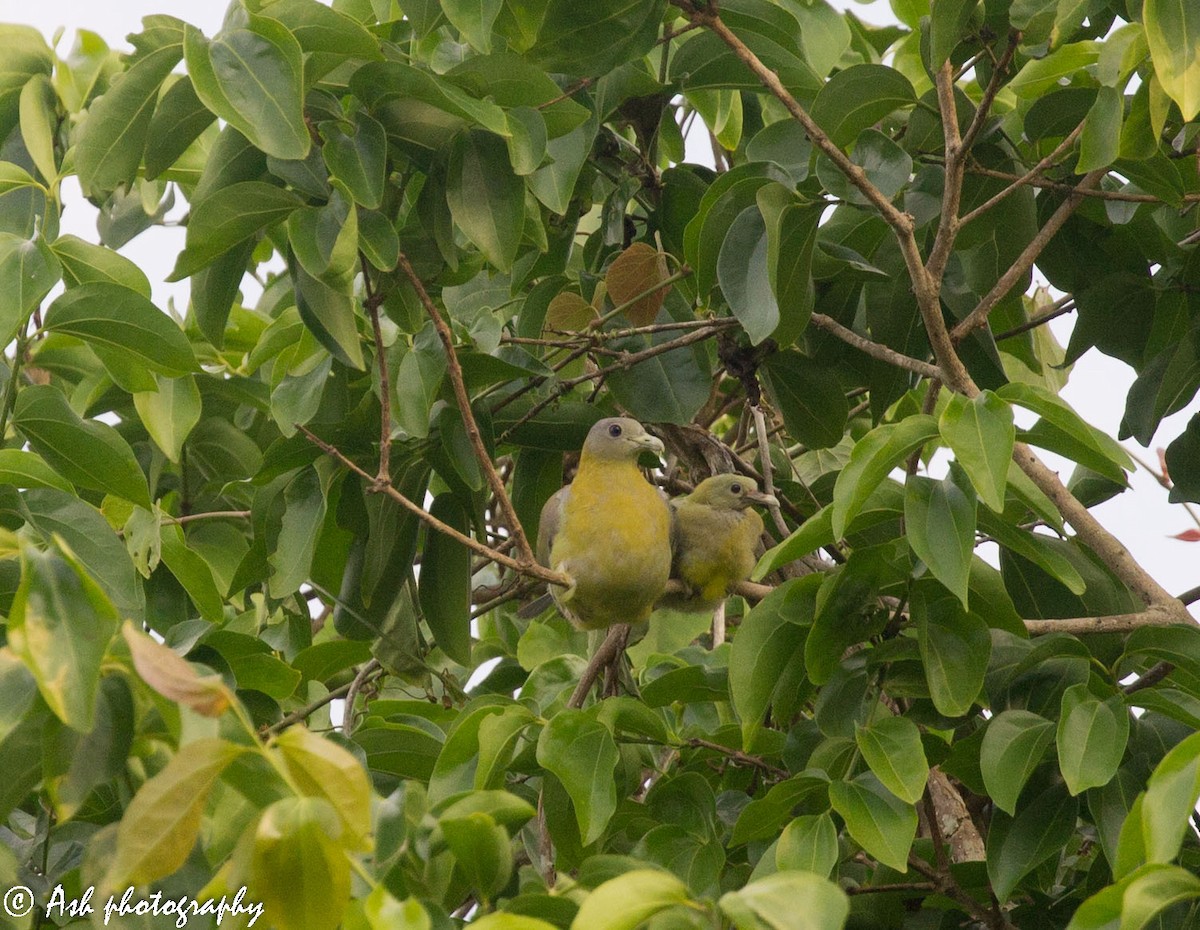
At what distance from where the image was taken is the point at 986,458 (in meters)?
1.87

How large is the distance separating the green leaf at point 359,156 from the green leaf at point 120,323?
0.37 m

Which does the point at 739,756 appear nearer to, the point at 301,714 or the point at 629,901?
the point at 301,714

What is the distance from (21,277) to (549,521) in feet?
4.73

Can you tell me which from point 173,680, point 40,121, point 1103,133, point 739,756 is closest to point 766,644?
point 739,756

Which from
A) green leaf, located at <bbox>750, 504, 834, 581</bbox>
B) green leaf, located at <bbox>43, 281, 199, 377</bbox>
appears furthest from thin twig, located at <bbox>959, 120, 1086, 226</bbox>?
green leaf, located at <bbox>43, 281, 199, 377</bbox>

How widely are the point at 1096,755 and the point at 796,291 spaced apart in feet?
3.23

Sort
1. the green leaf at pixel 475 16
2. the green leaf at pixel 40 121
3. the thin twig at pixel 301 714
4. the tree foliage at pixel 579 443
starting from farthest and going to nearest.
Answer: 1. the green leaf at pixel 40 121
2. the thin twig at pixel 301 714
3. the green leaf at pixel 475 16
4. the tree foliage at pixel 579 443

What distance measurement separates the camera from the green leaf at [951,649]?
212 cm

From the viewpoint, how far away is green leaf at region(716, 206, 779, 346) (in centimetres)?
246

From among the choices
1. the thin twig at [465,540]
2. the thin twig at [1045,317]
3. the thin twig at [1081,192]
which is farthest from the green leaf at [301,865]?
the thin twig at [1045,317]

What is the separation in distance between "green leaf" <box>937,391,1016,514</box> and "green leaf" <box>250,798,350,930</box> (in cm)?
95

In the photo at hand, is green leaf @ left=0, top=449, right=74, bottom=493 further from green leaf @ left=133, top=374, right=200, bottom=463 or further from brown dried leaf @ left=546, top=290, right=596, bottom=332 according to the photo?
brown dried leaf @ left=546, top=290, right=596, bottom=332

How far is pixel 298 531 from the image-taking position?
2693 mm

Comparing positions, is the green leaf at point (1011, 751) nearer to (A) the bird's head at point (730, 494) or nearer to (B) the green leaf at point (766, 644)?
(B) the green leaf at point (766, 644)
